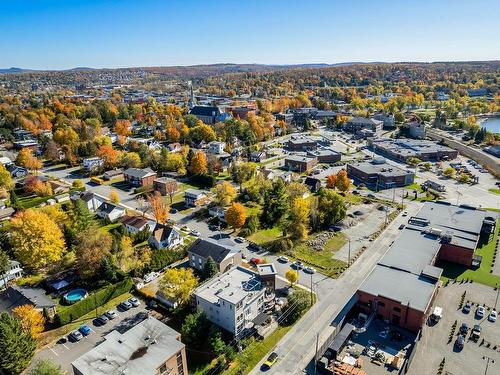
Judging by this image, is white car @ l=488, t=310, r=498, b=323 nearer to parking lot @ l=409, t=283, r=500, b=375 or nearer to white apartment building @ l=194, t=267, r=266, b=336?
parking lot @ l=409, t=283, r=500, b=375

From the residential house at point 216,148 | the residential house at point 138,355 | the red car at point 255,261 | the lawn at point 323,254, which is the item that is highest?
the residential house at point 216,148

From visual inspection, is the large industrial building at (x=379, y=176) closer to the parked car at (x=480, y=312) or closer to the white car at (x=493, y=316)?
the parked car at (x=480, y=312)

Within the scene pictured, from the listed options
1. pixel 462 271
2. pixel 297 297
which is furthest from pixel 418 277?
pixel 297 297

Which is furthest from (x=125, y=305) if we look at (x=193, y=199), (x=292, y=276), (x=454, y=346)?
(x=454, y=346)

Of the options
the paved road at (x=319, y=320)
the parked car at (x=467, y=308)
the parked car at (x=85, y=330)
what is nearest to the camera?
the paved road at (x=319, y=320)

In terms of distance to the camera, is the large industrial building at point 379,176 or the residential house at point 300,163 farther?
the residential house at point 300,163

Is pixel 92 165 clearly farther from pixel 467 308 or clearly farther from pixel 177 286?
pixel 467 308

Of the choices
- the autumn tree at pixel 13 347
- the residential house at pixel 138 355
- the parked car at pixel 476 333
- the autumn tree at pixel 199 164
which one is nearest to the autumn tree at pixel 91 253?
Result: the autumn tree at pixel 13 347
